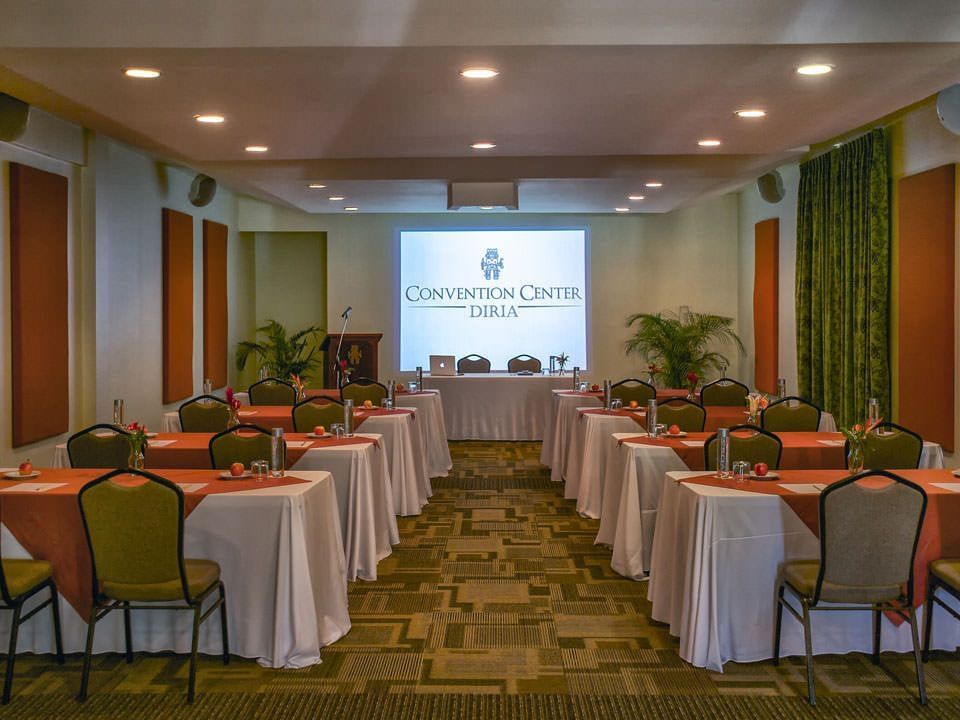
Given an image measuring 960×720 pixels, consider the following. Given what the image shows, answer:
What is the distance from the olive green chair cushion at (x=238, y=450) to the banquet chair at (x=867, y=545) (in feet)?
9.34

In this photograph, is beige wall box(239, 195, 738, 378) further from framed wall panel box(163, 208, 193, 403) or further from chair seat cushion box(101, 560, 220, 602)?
chair seat cushion box(101, 560, 220, 602)

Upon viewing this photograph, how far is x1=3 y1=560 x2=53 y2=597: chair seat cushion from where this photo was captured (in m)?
3.73

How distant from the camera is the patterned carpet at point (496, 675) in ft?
12.0

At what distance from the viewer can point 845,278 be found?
9195mm

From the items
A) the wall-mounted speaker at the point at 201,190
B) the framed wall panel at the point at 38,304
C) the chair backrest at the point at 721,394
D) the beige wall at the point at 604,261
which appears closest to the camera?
the framed wall panel at the point at 38,304

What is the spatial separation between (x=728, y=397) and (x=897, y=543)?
15.4ft

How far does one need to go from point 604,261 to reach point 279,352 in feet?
16.3

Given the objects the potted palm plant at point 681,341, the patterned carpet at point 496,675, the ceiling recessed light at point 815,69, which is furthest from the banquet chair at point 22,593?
the potted palm plant at point 681,341

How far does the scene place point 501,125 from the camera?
6934 millimetres

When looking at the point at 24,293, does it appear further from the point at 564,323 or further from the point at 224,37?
the point at 564,323

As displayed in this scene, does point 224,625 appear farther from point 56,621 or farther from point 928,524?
point 928,524

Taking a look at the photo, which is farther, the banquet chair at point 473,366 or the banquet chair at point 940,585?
the banquet chair at point 473,366

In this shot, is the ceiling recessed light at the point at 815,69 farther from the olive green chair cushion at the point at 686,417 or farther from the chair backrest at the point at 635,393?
the chair backrest at the point at 635,393

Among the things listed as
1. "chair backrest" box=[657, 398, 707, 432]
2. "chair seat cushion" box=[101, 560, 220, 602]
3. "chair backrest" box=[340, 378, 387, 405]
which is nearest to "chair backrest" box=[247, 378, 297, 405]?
"chair backrest" box=[340, 378, 387, 405]
